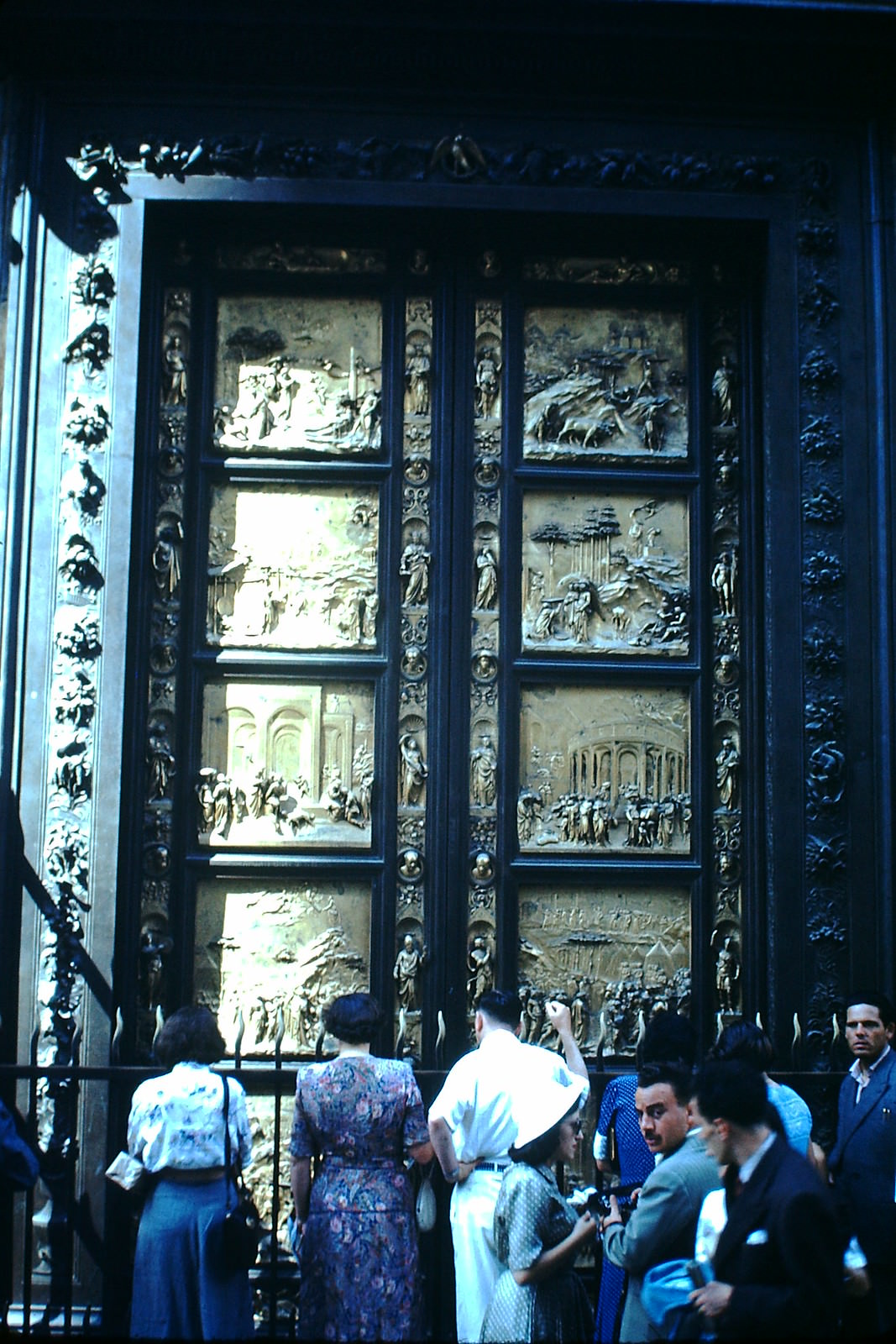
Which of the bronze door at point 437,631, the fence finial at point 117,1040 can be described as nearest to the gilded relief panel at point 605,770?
the bronze door at point 437,631

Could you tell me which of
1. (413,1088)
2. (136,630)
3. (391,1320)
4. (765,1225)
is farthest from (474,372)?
(765,1225)

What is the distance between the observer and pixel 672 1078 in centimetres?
504

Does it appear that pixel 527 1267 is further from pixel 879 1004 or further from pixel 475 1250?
pixel 879 1004

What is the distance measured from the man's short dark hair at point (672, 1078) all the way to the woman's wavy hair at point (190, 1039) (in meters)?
1.88

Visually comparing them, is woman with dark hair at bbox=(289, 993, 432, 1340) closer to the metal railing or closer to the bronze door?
the metal railing

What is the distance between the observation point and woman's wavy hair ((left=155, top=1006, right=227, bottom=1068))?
606cm

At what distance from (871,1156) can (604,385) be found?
4.54 meters

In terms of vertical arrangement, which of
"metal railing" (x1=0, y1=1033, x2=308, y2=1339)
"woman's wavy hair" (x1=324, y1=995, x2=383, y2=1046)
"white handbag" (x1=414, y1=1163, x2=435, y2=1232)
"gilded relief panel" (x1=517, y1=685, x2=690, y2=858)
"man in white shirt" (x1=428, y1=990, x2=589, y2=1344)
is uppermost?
"gilded relief panel" (x1=517, y1=685, x2=690, y2=858)

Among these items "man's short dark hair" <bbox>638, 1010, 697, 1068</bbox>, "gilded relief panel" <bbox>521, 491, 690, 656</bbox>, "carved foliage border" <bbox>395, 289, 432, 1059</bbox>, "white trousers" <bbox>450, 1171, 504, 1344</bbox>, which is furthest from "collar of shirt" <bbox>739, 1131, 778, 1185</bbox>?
"gilded relief panel" <bbox>521, 491, 690, 656</bbox>

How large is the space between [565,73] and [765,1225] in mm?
6699

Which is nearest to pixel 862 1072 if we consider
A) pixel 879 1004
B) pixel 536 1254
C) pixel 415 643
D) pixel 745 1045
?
pixel 879 1004

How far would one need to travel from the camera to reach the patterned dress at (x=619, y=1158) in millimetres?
5641

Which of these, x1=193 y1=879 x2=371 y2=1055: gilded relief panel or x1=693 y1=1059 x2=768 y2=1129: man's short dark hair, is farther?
x1=193 y1=879 x2=371 y2=1055: gilded relief panel

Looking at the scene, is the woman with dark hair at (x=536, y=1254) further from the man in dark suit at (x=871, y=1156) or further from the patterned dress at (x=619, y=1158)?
the man in dark suit at (x=871, y=1156)
